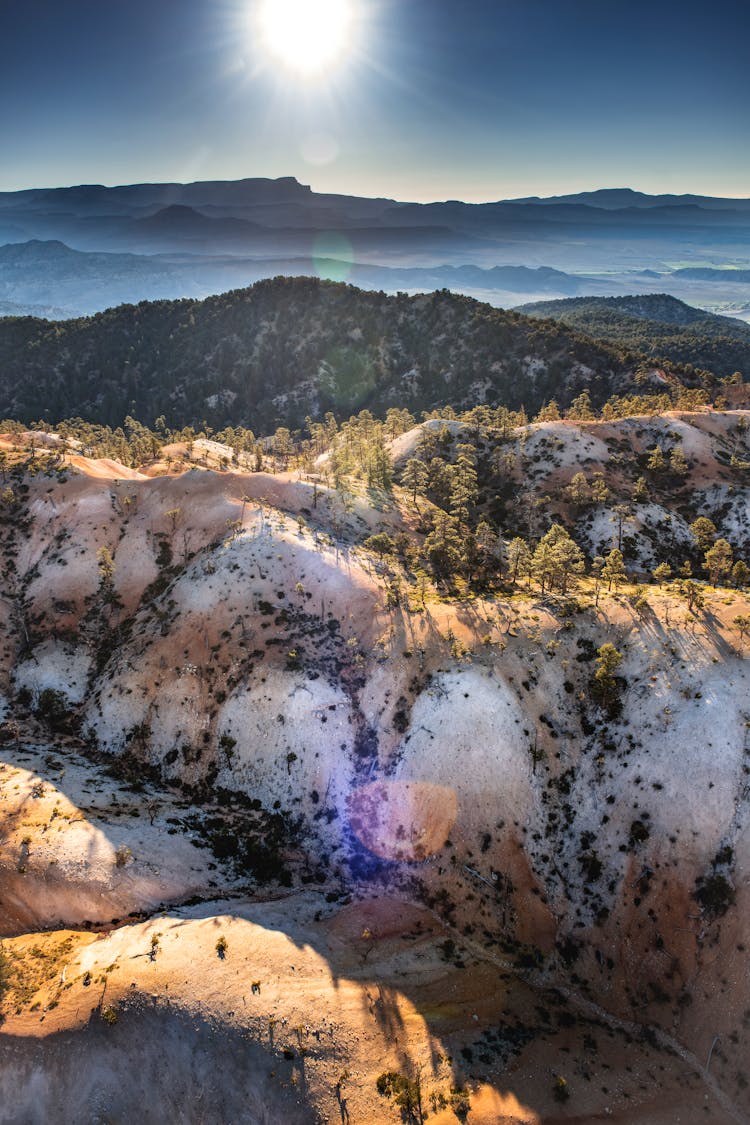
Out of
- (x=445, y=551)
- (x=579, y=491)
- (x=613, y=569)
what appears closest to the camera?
(x=613, y=569)

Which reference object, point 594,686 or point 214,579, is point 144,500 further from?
point 594,686

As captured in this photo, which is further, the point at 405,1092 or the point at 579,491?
the point at 579,491

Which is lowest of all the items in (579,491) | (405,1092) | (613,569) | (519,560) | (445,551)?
(405,1092)

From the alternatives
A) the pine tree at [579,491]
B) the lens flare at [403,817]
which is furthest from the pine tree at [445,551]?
the lens flare at [403,817]

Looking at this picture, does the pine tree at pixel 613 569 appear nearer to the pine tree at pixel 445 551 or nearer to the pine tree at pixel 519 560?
the pine tree at pixel 519 560

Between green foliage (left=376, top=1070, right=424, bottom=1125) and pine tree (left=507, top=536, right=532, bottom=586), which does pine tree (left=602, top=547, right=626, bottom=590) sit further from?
green foliage (left=376, top=1070, right=424, bottom=1125)

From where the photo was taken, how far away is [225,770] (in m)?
67.3

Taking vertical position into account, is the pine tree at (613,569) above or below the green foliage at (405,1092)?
above

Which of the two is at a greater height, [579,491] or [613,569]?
[579,491]

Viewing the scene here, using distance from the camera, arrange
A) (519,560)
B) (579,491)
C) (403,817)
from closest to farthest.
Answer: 1. (403,817)
2. (519,560)
3. (579,491)

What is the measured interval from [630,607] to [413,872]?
138ft

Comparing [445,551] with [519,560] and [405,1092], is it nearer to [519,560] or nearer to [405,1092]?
[519,560]

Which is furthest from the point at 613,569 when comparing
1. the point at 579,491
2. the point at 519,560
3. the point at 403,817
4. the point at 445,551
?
the point at 403,817

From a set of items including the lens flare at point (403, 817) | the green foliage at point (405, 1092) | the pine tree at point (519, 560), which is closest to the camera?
the green foliage at point (405, 1092)
